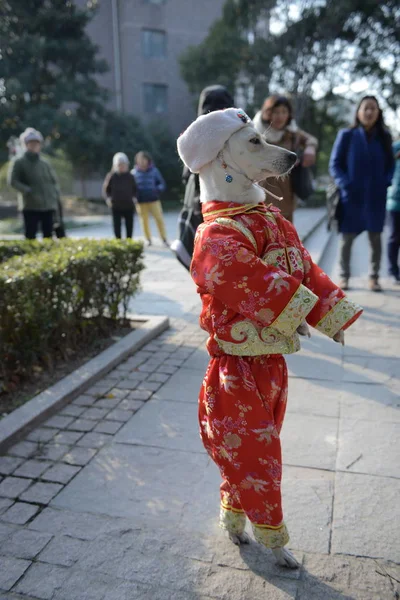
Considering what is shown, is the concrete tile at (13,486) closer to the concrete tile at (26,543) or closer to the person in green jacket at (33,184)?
the concrete tile at (26,543)

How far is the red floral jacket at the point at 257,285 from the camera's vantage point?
1.84 metres

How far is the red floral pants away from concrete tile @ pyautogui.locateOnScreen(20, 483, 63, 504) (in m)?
→ 1.04

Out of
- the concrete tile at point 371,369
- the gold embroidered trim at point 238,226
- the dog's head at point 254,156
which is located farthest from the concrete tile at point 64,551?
the concrete tile at point 371,369

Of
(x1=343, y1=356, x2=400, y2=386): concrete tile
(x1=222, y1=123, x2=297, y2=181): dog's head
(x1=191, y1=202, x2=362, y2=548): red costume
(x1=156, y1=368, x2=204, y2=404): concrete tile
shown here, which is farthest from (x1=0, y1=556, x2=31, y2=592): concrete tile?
(x1=343, y1=356, x2=400, y2=386): concrete tile

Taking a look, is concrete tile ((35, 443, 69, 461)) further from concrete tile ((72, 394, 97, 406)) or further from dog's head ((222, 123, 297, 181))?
dog's head ((222, 123, 297, 181))

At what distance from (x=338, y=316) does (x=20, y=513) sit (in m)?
1.73

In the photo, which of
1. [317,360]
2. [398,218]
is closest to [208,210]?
[317,360]

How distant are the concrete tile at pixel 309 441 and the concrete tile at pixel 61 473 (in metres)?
1.14

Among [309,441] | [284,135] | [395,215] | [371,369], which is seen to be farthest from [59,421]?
[395,215]

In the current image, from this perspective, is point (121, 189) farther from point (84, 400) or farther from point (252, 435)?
point (252, 435)

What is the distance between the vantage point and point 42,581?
2090mm

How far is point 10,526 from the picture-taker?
2.42 metres

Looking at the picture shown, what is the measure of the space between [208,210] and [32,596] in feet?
5.28

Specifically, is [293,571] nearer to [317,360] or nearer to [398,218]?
[317,360]
